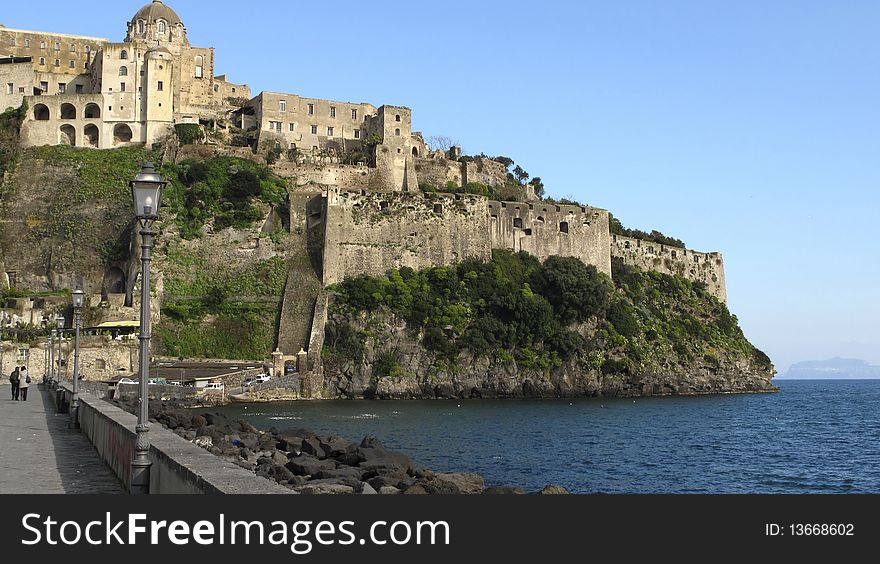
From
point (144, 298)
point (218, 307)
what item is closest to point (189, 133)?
point (218, 307)

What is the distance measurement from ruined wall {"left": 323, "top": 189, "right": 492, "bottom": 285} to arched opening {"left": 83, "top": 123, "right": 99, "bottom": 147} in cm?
2074

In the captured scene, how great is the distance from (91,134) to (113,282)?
14141 mm

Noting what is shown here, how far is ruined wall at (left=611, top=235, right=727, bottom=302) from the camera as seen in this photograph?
257ft

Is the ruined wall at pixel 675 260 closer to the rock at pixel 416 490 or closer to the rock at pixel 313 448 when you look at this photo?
the rock at pixel 313 448

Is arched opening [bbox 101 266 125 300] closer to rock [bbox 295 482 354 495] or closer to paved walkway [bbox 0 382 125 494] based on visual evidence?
paved walkway [bbox 0 382 125 494]

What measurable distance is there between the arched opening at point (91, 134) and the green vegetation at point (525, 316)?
24315 millimetres

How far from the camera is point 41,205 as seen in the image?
6794cm

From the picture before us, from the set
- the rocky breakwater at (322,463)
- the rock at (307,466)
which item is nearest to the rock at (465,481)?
the rocky breakwater at (322,463)
